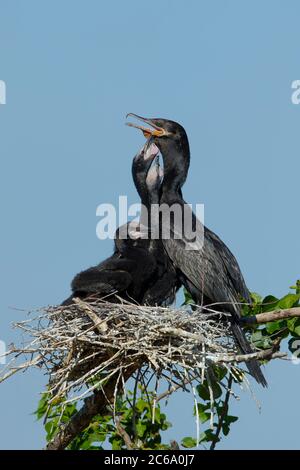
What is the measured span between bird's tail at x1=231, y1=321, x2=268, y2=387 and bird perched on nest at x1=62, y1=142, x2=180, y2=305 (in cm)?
52

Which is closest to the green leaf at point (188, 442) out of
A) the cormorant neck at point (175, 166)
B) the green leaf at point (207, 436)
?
the green leaf at point (207, 436)

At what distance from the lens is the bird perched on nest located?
804 centimetres

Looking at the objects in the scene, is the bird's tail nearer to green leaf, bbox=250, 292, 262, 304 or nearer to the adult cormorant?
the adult cormorant

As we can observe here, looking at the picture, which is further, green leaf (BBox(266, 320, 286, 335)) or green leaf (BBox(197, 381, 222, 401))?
green leaf (BBox(266, 320, 286, 335))

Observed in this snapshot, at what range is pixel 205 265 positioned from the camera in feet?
27.1

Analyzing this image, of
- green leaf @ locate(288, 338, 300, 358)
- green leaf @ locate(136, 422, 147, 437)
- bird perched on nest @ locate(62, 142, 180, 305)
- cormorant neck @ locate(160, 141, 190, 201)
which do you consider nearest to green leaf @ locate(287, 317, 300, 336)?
green leaf @ locate(288, 338, 300, 358)

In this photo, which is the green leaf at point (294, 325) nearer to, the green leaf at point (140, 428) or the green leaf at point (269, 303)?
the green leaf at point (269, 303)

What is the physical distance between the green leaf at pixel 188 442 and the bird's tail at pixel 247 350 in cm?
57

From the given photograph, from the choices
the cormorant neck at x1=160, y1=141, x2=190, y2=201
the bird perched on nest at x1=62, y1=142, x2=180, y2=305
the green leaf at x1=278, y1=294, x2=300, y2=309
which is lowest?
the green leaf at x1=278, y1=294, x2=300, y2=309

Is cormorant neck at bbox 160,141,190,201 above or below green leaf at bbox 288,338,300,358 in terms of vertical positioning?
above

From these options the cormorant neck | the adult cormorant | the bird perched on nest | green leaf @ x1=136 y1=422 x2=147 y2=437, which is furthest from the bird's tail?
the cormorant neck

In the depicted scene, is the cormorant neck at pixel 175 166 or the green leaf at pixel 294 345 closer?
the green leaf at pixel 294 345

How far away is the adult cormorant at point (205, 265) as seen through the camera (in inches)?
318

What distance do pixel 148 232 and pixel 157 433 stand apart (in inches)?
46.1
